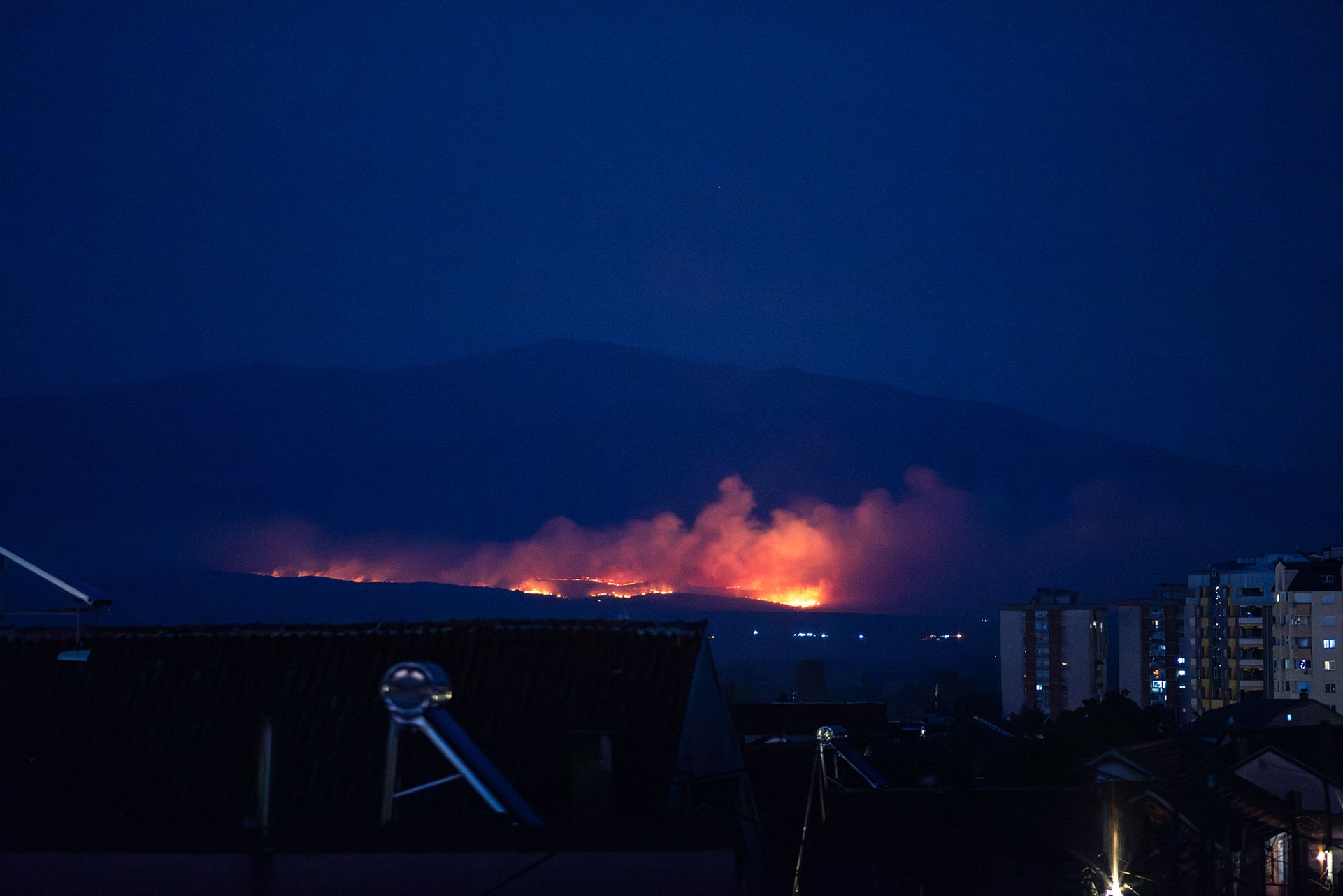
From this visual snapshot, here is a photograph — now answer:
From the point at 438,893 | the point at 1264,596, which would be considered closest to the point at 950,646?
the point at 1264,596

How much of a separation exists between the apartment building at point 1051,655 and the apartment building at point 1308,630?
23781 millimetres

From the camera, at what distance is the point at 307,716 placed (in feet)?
42.4

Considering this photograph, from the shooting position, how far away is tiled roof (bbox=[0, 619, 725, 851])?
11953 millimetres

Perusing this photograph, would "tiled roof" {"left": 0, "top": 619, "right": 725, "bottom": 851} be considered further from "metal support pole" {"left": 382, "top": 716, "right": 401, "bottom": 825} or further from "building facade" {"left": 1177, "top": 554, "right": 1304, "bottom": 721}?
"building facade" {"left": 1177, "top": 554, "right": 1304, "bottom": 721}

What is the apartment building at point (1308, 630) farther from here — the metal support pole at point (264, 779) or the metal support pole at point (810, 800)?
the metal support pole at point (264, 779)

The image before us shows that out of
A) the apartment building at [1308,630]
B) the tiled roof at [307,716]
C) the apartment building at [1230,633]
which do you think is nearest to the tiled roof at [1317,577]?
the apartment building at [1308,630]

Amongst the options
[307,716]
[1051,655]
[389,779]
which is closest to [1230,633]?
[1051,655]

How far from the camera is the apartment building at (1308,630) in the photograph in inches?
3339

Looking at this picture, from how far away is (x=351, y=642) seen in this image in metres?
14.1

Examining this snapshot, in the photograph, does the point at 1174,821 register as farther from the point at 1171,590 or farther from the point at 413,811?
the point at 1171,590

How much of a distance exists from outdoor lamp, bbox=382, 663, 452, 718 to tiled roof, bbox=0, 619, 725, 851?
2.35m

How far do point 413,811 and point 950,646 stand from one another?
637 feet

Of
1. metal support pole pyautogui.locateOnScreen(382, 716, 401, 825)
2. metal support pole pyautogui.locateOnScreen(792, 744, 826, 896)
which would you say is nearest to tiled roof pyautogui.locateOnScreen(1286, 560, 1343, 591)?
metal support pole pyautogui.locateOnScreen(792, 744, 826, 896)

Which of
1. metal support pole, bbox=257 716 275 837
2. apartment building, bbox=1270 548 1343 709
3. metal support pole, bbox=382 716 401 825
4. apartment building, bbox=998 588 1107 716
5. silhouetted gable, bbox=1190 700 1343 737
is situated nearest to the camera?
metal support pole, bbox=257 716 275 837
